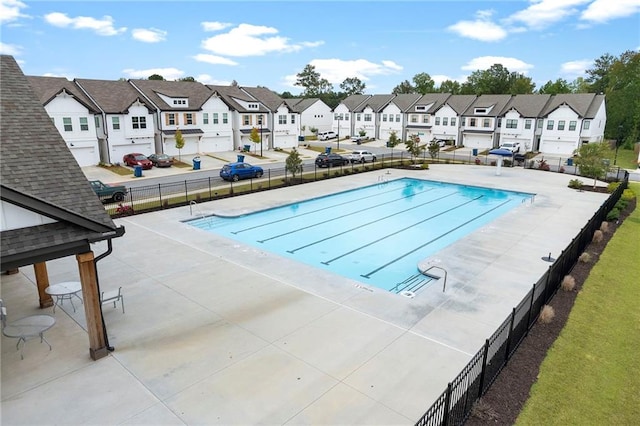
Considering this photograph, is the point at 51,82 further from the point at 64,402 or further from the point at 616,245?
the point at 616,245

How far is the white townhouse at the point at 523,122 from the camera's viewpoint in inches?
2221

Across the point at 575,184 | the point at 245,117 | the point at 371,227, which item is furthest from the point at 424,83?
the point at 371,227

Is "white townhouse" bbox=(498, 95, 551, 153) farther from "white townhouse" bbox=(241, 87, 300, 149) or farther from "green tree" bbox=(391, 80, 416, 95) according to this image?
"green tree" bbox=(391, 80, 416, 95)

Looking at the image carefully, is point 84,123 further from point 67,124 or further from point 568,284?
point 568,284

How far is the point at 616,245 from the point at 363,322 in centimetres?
1398

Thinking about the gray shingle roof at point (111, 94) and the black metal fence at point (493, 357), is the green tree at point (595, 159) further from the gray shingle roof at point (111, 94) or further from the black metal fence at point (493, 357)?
the gray shingle roof at point (111, 94)

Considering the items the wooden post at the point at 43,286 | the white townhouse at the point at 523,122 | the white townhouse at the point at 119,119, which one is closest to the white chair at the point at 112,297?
the wooden post at the point at 43,286

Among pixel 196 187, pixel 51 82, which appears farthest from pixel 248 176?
pixel 51 82

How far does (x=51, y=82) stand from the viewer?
4062 centimetres

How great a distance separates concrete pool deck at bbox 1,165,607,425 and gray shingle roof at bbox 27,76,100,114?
27222 millimetres

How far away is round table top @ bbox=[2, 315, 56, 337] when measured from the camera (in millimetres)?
9484

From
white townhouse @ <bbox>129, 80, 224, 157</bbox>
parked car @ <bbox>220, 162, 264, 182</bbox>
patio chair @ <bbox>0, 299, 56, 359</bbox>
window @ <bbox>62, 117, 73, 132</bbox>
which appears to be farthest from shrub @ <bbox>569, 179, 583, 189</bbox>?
window @ <bbox>62, 117, 73, 132</bbox>

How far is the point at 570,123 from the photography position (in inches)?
2105

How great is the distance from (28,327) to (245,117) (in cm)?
4575
